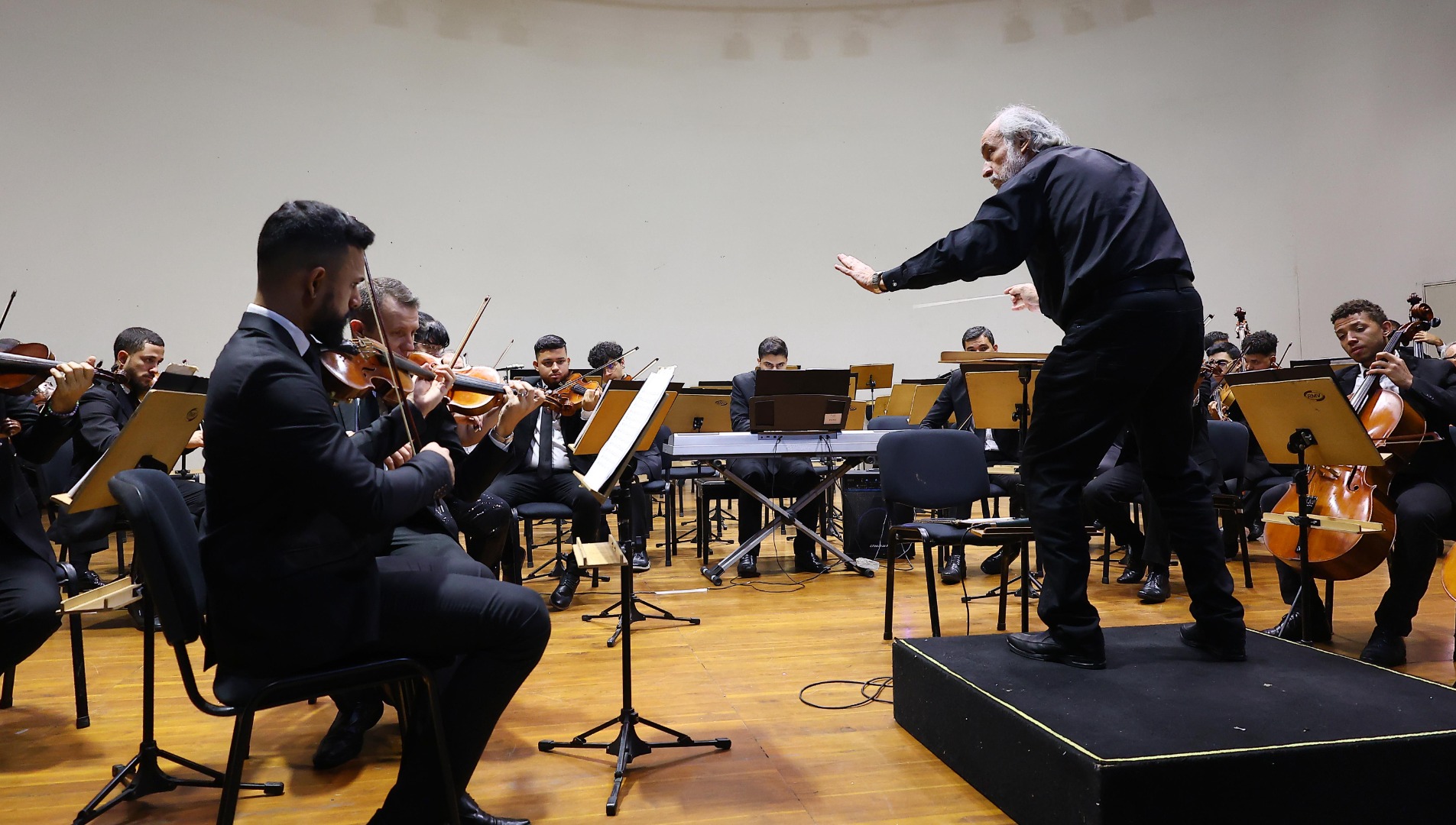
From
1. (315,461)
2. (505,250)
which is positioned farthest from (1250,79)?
(315,461)

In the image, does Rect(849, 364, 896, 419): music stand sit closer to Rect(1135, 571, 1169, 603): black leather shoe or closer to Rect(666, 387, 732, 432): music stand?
Rect(666, 387, 732, 432): music stand

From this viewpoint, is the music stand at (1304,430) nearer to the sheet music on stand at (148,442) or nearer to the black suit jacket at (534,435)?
the black suit jacket at (534,435)

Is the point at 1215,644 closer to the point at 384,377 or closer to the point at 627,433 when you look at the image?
the point at 627,433

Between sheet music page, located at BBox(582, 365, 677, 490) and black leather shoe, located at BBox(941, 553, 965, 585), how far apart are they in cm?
276

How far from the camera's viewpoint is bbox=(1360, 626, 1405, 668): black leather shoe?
2.98 meters

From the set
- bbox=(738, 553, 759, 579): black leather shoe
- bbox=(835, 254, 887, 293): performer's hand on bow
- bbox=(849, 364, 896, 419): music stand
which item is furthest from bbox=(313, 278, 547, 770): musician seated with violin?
bbox=(849, 364, 896, 419): music stand

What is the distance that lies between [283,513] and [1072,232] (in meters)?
1.76

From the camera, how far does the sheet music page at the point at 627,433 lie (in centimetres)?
203

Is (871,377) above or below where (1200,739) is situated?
above

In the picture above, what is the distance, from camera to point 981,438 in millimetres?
4582

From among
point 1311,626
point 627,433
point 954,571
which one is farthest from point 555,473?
point 1311,626

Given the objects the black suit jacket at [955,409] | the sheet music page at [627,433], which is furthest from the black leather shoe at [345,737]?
the black suit jacket at [955,409]

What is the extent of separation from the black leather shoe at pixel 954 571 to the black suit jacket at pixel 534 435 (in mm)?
1846

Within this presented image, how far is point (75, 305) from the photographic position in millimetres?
7121
